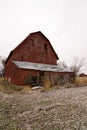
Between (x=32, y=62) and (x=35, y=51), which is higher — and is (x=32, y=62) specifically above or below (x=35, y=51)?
below

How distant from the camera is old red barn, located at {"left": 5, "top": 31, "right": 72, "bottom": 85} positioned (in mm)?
51500

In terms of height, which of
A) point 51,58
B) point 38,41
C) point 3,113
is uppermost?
point 38,41

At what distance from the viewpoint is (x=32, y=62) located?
59.1m

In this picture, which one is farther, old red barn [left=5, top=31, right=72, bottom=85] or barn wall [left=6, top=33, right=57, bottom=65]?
barn wall [left=6, top=33, right=57, bottom=65]

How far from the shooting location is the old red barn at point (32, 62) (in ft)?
169

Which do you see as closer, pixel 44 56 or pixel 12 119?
pixel 12 119

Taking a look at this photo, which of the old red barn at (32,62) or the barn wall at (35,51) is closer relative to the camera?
the old red barn at (32,62)

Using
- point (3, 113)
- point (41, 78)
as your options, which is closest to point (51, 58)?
point (41, 78)

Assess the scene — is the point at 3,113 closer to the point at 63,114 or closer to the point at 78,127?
the point at 63,114

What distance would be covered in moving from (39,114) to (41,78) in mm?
33476

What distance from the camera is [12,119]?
16.7 metres

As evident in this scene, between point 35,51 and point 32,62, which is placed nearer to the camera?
point 32,62

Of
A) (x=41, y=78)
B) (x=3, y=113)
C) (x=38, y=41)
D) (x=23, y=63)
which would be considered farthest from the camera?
(x=38, y=41)

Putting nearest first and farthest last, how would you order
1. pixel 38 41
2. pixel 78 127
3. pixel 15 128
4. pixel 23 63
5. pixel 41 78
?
1. pixel 78 127
2. pixel 15 128
3. pixel 41 78
4. pixel 23 63
5. pixel 38 41
